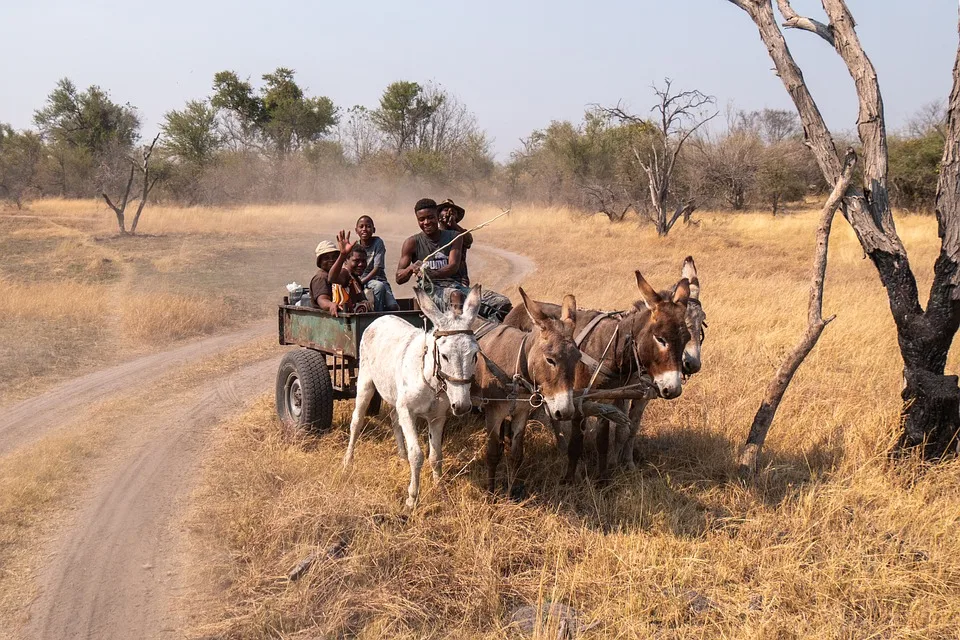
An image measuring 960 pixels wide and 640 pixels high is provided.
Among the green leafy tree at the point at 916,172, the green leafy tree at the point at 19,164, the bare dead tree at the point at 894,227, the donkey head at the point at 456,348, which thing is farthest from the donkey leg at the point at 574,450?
the green leafy tree at the point at 19,164

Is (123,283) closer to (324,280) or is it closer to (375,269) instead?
(375,269)

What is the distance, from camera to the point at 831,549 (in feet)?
14.5

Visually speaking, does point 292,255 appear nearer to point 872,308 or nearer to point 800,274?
point 800,274

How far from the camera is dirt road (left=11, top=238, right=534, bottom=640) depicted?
4098mm

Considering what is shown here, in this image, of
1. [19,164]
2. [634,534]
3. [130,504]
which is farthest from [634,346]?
[19,164]

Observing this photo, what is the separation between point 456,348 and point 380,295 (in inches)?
120

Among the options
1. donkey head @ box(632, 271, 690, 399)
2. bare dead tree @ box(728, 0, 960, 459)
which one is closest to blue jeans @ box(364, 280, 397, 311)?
donkey head @ box(632, 271, 690, 399)

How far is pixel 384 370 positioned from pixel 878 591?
3458 millimetres

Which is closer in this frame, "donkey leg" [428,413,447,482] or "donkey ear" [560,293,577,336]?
"donkey ear" [560,293,577,336]

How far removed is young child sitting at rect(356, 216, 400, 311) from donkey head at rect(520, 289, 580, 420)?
2925 millimetres

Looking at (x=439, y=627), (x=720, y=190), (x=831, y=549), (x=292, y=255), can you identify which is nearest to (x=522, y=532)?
(x=439, y=627)

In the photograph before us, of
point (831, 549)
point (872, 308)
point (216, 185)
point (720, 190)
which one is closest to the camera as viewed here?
point (831, 549)

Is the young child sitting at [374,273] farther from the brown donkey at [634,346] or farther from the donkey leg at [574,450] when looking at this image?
the donkey leg at [574,450]

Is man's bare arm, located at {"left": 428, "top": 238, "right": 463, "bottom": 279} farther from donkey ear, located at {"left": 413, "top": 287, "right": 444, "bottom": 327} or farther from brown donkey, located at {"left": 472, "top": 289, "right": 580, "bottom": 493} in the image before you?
donkey ear, located at {"left": 413, "top": 287, "right": 444, "bottom": 327}
